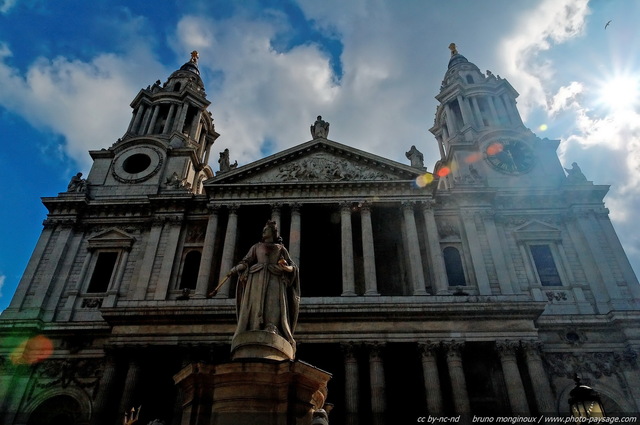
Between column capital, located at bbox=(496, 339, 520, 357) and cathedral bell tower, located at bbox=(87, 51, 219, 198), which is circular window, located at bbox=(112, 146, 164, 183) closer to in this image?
cathedral bell tower, located at bbox=(87, 51, 219, 198)

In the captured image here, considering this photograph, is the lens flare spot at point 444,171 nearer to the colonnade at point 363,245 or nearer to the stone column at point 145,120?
the colonnade at point 363,245

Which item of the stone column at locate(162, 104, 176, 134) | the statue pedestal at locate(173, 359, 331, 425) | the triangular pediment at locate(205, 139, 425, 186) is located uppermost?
the stone column at locate(162, 104, 176, 134)

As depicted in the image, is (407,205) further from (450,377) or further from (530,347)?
(450,377)

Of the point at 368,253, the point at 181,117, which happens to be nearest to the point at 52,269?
the point at 181,117

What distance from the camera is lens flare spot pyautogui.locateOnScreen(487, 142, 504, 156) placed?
103 feet

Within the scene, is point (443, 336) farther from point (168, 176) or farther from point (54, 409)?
point (168, 176)

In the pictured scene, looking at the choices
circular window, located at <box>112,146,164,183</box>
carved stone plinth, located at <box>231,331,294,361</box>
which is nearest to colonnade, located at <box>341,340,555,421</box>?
carved stone plinth, located at <box>231,331,294,361</box>

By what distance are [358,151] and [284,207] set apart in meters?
5.56

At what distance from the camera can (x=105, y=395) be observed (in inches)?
739

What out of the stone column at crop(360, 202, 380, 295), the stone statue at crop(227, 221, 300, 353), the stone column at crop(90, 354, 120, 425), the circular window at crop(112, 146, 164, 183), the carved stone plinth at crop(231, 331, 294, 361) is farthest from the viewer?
the circular window at crop(112, 146, 164, 183)

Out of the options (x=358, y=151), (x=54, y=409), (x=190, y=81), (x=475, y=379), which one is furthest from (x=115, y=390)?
(x=190, y=81)

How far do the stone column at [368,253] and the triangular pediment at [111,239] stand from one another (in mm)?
13120

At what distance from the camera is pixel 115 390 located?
1919cm

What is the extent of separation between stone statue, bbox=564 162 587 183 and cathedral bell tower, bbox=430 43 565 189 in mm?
633
